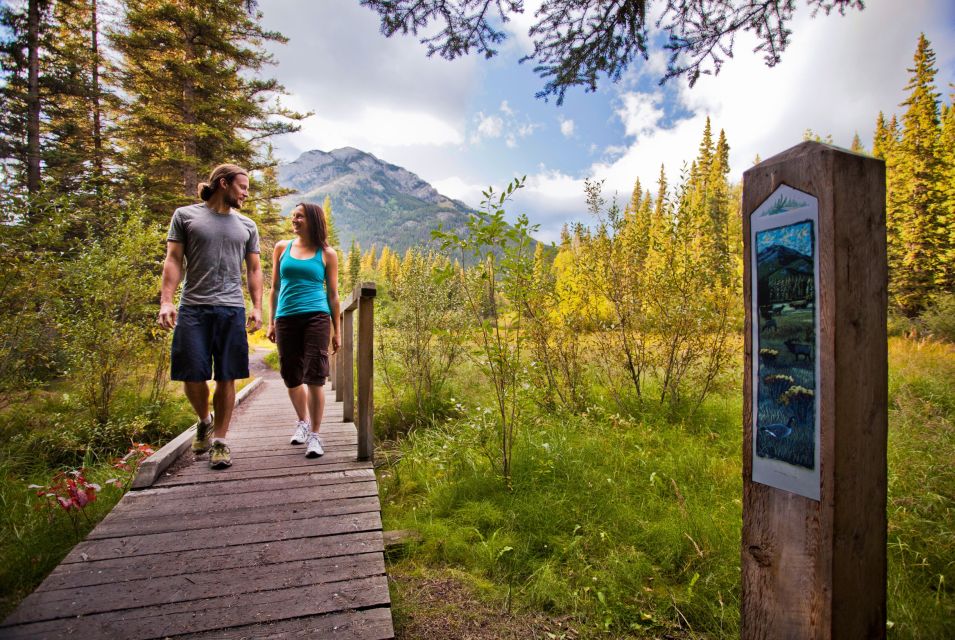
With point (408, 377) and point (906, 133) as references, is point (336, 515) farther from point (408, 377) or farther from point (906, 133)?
point (906, 133)

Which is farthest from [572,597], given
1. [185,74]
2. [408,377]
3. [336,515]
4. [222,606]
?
[185,74]

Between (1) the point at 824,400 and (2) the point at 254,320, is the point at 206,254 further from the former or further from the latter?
(1) the point at 824,400

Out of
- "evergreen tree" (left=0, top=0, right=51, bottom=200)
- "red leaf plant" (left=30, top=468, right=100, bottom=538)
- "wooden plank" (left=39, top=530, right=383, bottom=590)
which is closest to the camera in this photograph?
"wooden plank" (left=39, top=530, right=383, bottom=590)

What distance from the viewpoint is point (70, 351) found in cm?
471

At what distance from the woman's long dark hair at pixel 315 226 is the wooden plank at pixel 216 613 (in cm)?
254

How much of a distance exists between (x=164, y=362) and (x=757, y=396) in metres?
6.95

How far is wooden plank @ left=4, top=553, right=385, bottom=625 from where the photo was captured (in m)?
1.62

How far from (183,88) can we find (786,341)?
14.8m

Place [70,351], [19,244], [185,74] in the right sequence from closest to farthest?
[19,244]
[70,351]
[185,74]

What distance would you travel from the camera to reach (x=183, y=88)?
11.1m

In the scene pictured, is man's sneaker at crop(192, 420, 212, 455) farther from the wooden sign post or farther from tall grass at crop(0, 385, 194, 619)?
the wooden sign post

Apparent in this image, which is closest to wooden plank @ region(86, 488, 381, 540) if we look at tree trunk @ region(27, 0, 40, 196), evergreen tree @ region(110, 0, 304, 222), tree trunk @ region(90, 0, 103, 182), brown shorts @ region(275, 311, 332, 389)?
brown shorts @ region(275, 311, 332, 389)

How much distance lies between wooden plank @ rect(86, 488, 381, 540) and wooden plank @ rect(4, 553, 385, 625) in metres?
0.45

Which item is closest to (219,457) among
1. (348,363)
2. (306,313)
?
(306,313)
